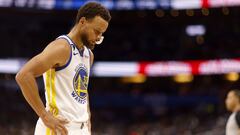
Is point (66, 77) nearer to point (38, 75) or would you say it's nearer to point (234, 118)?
point (38, 75)

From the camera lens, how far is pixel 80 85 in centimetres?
336

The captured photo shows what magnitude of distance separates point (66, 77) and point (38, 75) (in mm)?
231

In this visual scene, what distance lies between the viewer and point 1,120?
21.7 metres

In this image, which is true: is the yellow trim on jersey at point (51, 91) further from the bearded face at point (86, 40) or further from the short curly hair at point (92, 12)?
the short curly hair at point (92, 12)

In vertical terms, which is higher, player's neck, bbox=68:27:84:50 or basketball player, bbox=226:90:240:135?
player's neck, bbox=68:27:84:50

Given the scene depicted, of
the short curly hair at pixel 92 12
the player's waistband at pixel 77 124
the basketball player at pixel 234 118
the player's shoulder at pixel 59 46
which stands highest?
the short curly hair at pixel 92 12

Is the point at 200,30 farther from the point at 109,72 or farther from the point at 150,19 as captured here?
the point at 109,72

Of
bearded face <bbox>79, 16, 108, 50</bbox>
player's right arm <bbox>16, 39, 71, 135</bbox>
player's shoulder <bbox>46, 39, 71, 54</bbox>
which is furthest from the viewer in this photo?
bearded face <bbox>79, 16, 108, 50</bbox>

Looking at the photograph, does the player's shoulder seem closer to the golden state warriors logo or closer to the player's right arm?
the player's right arm

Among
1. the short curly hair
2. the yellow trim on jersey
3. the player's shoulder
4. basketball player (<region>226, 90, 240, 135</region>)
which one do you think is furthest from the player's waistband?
basketball player (<region>226, 90, 240, 135</region>)

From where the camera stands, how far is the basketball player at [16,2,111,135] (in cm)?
308

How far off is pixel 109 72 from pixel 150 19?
3.44 metres

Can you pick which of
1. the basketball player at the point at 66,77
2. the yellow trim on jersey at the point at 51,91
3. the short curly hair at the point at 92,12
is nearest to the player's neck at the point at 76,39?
the basketball player at the point at 66,77

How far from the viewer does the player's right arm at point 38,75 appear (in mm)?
3033
